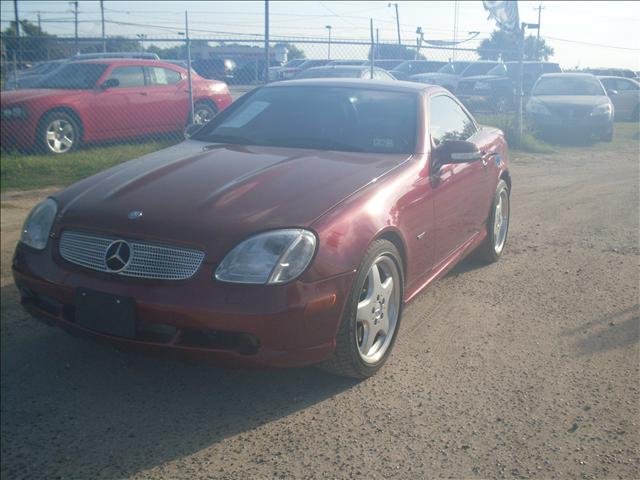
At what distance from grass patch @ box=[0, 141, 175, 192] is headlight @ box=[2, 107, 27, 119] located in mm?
497

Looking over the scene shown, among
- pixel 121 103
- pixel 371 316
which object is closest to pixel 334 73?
pixel 121 103

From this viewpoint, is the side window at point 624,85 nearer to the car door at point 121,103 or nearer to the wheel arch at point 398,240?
the car door at point 121,103

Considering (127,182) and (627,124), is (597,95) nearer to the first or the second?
(627,124)

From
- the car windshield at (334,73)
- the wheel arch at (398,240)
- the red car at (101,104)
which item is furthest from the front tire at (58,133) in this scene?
the wheel arch at (398,240)

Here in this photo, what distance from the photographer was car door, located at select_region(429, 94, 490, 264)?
4512 mm

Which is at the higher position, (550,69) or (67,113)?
(550,69)

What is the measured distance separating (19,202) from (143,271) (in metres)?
5.32

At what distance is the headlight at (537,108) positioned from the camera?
551 inches

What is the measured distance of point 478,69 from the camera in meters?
23.6

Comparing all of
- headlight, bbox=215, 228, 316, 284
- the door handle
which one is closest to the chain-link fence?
the door handle

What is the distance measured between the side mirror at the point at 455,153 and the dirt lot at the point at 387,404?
102 cm

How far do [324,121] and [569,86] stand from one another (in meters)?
11.3

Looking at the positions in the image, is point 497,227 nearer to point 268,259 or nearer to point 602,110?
point 268,259

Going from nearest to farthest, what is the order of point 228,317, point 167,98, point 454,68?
point 228,317
point 167,98
point 454,68
